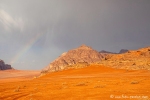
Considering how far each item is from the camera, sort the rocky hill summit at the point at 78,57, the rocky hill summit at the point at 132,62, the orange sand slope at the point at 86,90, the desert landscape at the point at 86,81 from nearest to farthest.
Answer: the orange sand slope at the point at 86,90
the desert landscape at the point at 86,81
the rocky hill summit at the point at 132,62
the rocky hill summit at the point at 78,57

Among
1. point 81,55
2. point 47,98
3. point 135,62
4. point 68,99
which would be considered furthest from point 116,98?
point 81,55

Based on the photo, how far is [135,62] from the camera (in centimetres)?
4378

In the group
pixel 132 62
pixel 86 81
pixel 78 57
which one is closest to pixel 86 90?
pixel 86 81

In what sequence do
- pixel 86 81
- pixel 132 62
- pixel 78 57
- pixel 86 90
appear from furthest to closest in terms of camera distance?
pixel 78 57 → pixel 132 62 → pixel 86 81 → pixel 86 90

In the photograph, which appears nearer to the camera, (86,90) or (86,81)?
(86,90)

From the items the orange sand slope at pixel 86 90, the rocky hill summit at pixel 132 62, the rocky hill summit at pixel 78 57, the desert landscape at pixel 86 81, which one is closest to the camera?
the orange sand slope at pixel 86 90

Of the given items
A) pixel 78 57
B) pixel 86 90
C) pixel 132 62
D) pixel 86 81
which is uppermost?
pixel 78 57

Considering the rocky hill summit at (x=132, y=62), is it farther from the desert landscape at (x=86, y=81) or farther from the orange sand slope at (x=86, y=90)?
the orange sand slope at (x=86, y=90)

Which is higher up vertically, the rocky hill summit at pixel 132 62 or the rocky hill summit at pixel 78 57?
the rocky hill summit at pixel 78 57

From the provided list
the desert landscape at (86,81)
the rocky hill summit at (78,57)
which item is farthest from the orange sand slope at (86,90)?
the rocky hill summit at (78,57)

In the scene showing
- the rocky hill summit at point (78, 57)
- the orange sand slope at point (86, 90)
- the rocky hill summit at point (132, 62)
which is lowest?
the orange sand slope at point (86, 90)

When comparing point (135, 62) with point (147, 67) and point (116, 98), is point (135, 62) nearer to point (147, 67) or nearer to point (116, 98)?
point (147, 67)

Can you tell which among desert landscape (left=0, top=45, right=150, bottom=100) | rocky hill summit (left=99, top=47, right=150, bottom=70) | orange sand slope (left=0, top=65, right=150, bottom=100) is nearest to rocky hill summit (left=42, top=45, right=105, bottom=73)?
desert landscape (left=0, top=45, right=150, bottom=100)

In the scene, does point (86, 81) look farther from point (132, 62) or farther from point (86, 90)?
point (132, 62)
